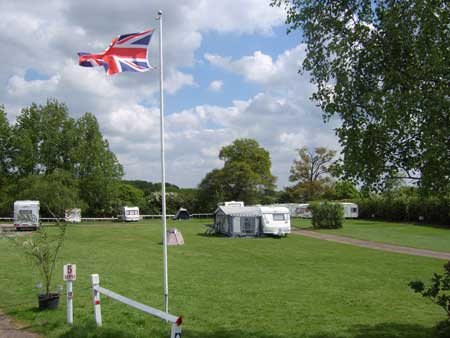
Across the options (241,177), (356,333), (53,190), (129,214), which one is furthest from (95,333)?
(241,177)

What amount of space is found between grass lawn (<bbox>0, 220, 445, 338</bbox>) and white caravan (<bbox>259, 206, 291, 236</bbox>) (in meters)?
14.2

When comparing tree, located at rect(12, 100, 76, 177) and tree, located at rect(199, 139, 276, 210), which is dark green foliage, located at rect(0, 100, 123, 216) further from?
tree, located at rect(199, 139, 276, 210)

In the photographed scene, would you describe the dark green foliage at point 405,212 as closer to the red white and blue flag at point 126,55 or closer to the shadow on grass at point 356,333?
the shadow on grass at point 356,333

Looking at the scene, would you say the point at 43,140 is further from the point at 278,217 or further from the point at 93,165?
the point at 278,217

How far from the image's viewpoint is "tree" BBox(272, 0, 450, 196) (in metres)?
6.16

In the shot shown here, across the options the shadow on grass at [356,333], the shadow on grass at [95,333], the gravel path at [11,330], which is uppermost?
the shadow on grass at [95,333]

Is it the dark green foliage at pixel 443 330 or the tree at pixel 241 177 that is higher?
the tree at pixel 241 177

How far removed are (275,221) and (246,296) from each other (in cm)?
2567

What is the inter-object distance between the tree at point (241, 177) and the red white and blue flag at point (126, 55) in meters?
64.9

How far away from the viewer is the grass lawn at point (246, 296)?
8.77 meters

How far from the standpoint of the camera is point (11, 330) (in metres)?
8.61

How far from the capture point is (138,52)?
9742mm

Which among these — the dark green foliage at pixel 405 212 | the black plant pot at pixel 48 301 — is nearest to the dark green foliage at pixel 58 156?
the dark green foliage at pixel 405 212

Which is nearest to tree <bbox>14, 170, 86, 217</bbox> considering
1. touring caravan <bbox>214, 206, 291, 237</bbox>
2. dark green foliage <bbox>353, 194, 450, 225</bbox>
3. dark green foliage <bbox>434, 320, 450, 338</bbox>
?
touring caravan <bbox>214, 206, 291, 237</bbox>
